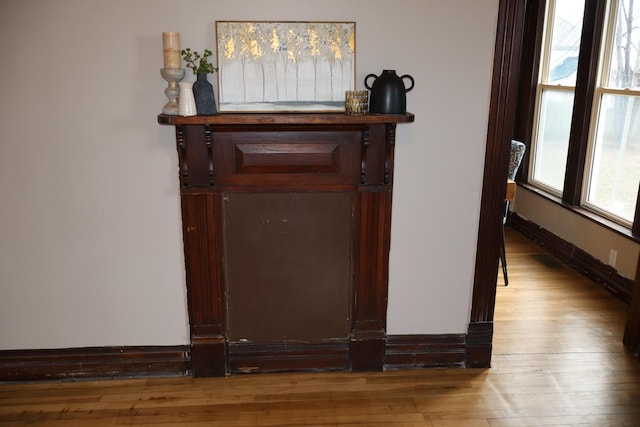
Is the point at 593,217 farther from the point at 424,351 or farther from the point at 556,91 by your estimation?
the point at 424,351

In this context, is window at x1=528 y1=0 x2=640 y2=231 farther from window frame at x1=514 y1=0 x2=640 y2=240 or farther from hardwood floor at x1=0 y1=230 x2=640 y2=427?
hardwood floor at x1=0 y1=230 x2=640 y2=427

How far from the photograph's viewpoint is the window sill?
12.7ft

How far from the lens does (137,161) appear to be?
265 centimetres

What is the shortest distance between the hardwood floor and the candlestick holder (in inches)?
54.5

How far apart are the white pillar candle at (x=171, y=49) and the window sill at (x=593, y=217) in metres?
3.15

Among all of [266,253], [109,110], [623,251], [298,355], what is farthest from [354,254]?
[623,251]

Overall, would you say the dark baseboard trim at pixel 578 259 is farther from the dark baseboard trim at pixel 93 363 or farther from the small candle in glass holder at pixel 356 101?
the dark baseboard trim at pixel 93 363

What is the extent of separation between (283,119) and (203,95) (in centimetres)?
37

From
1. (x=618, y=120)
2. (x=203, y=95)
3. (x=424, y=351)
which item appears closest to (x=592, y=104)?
(x=618, y=120)

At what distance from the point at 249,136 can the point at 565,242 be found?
123 inches

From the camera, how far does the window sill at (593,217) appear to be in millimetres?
3871

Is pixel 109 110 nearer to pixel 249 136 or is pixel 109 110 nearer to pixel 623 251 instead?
pixel 249 136

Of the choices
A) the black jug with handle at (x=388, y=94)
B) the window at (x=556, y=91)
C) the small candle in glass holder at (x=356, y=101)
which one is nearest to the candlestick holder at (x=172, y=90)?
the small candle in glass holder at (x=356, y=101)

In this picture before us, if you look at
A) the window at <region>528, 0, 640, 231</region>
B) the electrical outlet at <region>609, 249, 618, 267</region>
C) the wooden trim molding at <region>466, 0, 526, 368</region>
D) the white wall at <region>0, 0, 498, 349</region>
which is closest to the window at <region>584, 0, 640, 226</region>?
the window at <region>528, 0, 640, 231</region>
